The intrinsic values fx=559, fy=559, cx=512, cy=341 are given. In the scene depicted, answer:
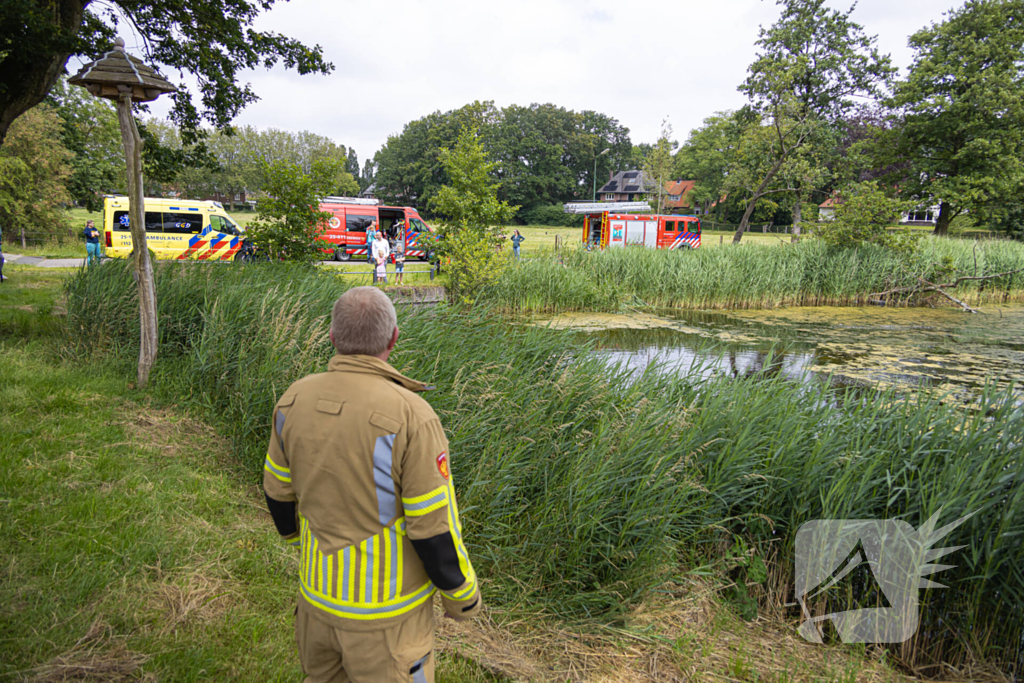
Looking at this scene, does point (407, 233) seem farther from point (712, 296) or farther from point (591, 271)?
point (712, 296)

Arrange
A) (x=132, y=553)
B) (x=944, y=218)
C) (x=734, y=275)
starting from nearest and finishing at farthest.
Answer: (x=132, y=553), (x=734, y=275), (x=944, y=218)

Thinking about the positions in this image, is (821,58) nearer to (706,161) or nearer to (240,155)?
(706,161)

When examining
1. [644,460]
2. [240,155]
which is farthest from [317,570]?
[240,155]

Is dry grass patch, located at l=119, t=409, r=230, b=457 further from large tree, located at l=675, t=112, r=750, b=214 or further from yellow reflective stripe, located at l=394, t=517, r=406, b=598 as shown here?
large tree, located at l=675, t=112, r=750, b=214

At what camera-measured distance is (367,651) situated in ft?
4.95

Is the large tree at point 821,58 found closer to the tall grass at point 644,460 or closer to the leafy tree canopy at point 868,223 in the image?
the leafy tree canopy at point 868,223

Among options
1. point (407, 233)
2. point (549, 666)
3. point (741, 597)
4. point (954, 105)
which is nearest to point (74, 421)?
point (549, 666)

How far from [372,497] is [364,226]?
22.4m

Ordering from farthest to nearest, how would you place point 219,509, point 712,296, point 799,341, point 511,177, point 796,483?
point 511,177 < point 712,296 < point 799,341 < point 796,483 < point 219,509

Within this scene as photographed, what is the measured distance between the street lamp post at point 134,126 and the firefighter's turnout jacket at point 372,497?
477 centimetres

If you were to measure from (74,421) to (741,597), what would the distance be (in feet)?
Answer: 16.7

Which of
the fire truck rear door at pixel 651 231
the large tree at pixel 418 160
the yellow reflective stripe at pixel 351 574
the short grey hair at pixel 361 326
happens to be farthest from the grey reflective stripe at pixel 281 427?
the large tree at pixel 418 160

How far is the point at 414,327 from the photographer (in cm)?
555

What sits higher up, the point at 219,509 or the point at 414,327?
the point at 414,327
